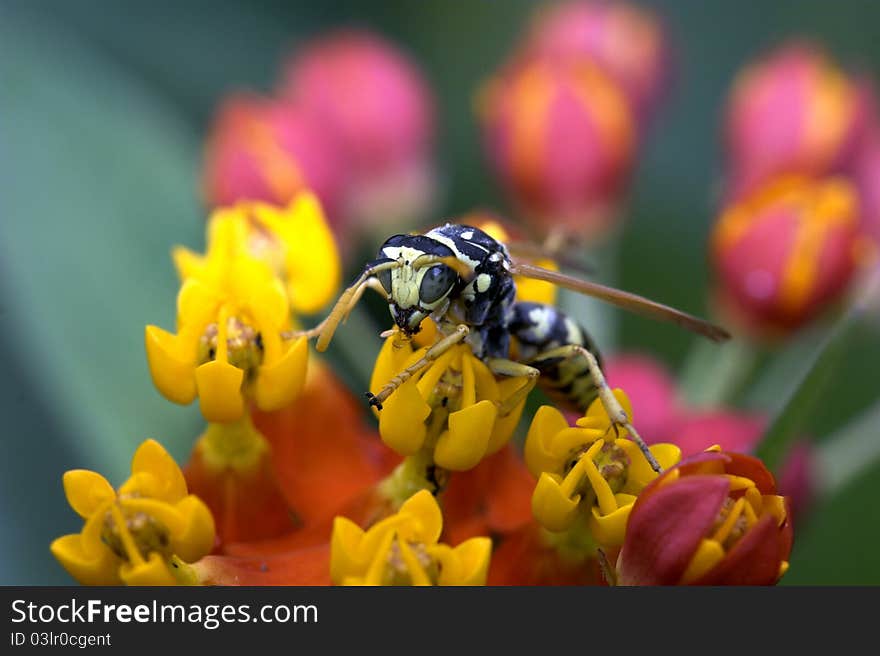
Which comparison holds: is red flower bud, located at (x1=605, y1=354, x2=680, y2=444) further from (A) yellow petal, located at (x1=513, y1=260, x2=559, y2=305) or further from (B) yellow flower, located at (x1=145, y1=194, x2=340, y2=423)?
(B) yellow flower, located at (x1=145, y1=194, x2=340, y2=423)

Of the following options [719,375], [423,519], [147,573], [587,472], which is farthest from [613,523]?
[719,375]

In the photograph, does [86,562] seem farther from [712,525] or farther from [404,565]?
[712,525]

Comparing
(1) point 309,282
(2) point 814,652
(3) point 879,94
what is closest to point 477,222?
(1) point 309,282

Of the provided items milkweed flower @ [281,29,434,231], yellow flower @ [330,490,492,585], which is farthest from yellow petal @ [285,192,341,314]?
milkweed flower @ [281,29,434,231]

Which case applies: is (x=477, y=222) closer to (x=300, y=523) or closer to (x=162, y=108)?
(x=300, y=523)

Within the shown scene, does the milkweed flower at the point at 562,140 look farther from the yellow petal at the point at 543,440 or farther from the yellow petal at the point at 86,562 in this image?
the yellow petal at the point at 86,562

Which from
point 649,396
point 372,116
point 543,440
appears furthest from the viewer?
point 372,116

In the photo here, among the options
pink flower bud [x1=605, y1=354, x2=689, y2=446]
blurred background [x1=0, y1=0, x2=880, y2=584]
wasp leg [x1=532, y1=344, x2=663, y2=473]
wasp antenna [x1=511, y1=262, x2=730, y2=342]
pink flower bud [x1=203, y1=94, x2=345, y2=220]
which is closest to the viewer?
wasp leg [x1=532, y1=344, x2=663, y2=473]
